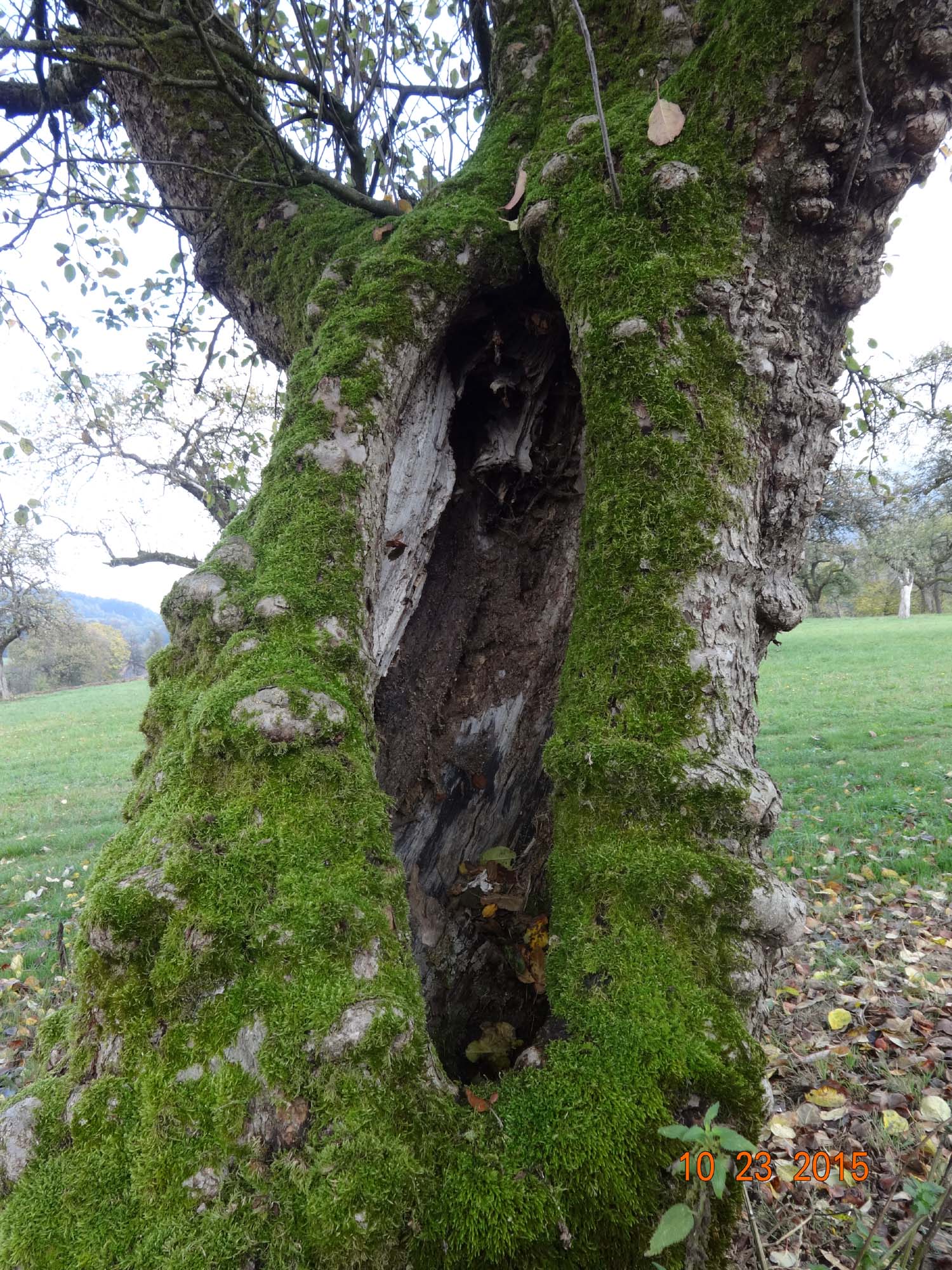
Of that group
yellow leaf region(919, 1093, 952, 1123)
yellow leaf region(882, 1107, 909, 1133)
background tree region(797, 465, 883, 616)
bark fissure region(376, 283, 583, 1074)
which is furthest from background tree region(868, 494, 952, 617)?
bark fissure region(376, 283, 583, 1074)

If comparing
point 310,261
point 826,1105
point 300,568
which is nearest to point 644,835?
point 300,568

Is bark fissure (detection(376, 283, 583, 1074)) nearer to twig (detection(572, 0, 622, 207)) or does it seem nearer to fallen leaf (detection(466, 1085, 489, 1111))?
twig (detection(572, 0, 622, 207))

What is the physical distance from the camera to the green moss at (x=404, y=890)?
1.31m

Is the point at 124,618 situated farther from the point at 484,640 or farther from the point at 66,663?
the point at 484,640

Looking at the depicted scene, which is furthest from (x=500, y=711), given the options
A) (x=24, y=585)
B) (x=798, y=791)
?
(x=24, y=585)

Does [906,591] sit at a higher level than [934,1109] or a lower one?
higher

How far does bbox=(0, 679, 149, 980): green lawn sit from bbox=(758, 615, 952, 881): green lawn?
6.53 m

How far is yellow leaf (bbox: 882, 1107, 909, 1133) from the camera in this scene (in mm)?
2738

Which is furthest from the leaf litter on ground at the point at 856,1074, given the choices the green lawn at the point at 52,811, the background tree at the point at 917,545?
the background tree at the point at 917,545

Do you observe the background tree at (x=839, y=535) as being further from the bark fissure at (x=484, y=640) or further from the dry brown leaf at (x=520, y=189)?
the dry brown leaf at (x=520, y=189)

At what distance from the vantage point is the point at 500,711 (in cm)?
284

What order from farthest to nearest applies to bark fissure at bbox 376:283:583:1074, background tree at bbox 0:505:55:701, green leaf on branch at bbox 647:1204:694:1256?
background tree at bbox 0:505:55:701 < bark fissure at bbox 376:283:583:1074 < green leaf on branch at bbox 647:1204:694:1256

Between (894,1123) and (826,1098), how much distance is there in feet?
0.96

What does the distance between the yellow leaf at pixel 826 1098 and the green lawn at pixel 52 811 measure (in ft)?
15.8
